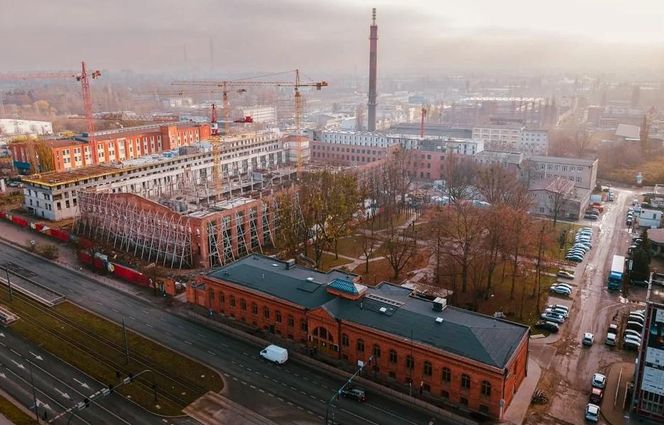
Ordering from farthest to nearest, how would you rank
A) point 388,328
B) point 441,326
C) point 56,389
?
point 388,328, point 56,389, point 441,326

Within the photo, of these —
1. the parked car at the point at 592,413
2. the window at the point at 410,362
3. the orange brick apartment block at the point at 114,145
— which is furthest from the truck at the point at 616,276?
the orange brick apartment block at the point at 114,145

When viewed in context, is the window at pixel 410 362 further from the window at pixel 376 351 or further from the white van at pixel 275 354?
the white van at pixel 275 354

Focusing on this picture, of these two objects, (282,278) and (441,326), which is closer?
(441,326)

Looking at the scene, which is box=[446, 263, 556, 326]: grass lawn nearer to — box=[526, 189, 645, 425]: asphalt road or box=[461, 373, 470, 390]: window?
box=[526, 189, 645, 425]: asphalt road

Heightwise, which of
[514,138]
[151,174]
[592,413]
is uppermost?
[514,138]

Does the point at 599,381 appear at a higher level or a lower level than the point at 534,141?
lower

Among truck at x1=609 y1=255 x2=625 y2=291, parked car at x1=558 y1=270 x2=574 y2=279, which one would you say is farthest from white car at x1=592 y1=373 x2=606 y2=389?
parked car at x1=558 y1=270 x2=574 y2=279

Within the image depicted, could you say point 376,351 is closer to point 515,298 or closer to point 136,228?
point 515,298

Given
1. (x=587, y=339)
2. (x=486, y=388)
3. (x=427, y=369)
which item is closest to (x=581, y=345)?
(x=587, y=339)
